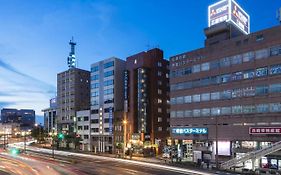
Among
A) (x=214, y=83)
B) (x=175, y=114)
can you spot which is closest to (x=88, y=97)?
(x=175, y=114)

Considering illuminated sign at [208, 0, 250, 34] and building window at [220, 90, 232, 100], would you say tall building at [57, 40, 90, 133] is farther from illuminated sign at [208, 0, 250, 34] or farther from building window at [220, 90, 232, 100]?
building window at [220, 90, 232, 100]

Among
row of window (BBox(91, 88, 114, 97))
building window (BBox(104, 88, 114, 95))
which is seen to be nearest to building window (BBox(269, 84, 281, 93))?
building window (BBox(104, 88, 114, 95))

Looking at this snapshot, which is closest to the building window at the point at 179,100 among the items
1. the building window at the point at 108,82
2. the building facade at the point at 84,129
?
the building window at the point at 108,82

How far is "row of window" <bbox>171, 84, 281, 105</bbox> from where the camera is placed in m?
81.6

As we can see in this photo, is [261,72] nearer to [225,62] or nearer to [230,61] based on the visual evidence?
[230,61]

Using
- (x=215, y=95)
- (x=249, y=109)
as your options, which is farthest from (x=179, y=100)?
(x=249, y=109)

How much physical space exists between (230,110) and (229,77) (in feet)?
26.9

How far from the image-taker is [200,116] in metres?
98.6

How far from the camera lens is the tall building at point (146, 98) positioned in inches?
5017

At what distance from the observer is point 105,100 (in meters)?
144

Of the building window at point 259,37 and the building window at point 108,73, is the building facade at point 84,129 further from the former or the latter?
the building window at point 259,37

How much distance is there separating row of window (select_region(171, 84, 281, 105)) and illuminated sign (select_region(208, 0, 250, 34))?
20766 mm

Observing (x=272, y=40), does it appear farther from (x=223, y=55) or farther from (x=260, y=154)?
(x=260, y=154)

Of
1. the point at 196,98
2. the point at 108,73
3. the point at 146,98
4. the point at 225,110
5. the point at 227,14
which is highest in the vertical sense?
the point at 227,14
